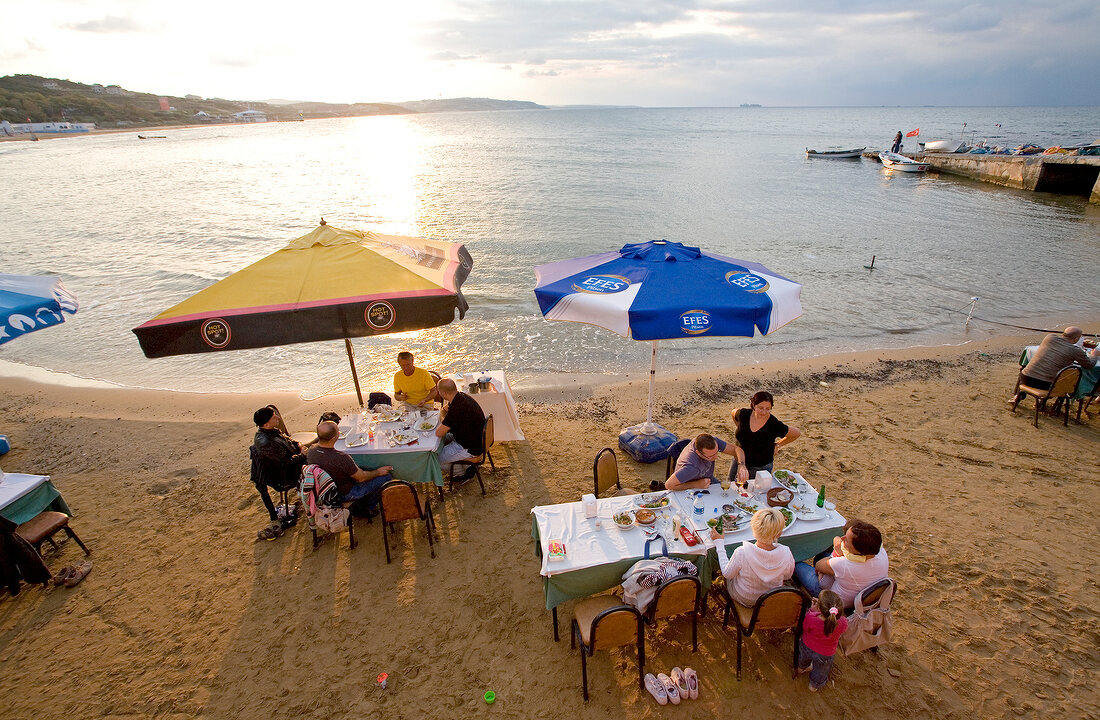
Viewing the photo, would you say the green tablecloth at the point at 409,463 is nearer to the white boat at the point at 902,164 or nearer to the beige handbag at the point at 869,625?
the beige handbag at the point at 869,625

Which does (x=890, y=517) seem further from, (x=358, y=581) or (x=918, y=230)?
(x=918, y=230)

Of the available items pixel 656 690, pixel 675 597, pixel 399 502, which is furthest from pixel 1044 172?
pixel 399 502

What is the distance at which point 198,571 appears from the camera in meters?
5.92

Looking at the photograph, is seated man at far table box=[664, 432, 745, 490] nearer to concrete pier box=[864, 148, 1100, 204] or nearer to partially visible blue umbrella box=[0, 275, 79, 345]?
partially visible blue umbrella box=[0, 275, 79, 345]

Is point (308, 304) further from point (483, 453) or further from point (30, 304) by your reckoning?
point (30, 304)

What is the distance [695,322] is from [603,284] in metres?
1.16

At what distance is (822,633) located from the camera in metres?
4.07

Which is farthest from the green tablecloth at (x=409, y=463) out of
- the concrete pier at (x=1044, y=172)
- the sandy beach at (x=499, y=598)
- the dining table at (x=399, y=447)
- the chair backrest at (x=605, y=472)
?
the concrete pier at (x=1044, y=172)

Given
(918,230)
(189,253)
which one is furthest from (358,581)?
(918,230)

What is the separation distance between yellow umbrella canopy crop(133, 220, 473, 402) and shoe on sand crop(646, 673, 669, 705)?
3.94 m

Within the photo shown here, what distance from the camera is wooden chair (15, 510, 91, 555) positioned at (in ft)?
18.6

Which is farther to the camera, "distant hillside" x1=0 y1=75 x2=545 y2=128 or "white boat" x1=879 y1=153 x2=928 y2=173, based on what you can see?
"distant hillside" x1=0 y1=75 x2=545 y2=128

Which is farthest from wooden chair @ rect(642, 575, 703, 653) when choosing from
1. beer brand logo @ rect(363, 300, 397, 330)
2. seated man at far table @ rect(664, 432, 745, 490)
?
beer brand logo @ rect(363, 300, 397, 330)

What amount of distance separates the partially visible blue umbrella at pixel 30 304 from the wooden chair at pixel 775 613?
7620 millimetres
